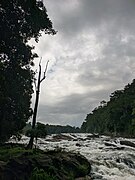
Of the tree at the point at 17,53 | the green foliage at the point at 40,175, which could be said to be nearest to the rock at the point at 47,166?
the green foliage at the point at 40,175

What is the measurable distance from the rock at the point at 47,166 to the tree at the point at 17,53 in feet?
30.6

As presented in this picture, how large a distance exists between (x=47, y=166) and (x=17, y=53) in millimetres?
15139

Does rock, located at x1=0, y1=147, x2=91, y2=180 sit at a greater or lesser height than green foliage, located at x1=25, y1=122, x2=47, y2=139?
lesser

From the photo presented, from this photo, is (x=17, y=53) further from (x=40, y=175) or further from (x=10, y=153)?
(x=40, y=175)

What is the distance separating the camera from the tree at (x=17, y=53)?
3167cm

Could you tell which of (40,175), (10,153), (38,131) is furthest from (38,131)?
(40,175)

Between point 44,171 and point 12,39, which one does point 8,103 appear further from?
point 44,171

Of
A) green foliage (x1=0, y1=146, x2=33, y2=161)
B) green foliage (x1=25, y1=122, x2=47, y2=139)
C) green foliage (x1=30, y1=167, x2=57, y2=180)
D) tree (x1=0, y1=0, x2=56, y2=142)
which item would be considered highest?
tree (x1=0, y1=0, x2=56, y2=142)

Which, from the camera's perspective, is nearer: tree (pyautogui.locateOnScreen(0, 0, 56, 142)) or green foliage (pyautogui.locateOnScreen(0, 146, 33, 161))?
green foliage (pyautogui.locateOnScreen(0, 146, 33, 161))

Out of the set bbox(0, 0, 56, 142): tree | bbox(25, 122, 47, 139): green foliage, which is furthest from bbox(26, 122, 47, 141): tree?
bbox(0, 0, 56, 142): tree

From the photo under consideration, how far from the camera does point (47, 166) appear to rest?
20.9 metres

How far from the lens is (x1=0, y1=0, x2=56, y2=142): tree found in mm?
31672

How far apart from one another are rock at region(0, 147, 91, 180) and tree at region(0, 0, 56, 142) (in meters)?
9.34

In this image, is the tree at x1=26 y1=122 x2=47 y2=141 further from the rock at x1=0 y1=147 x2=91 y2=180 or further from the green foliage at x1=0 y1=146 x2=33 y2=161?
the rock at x1=0 y1=147 x2=91 y2=180
